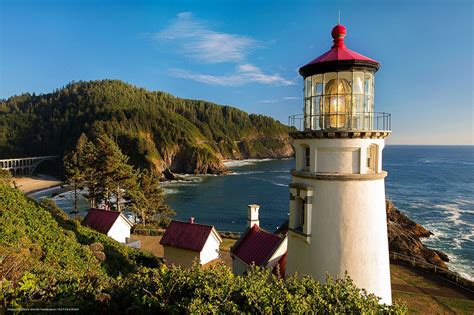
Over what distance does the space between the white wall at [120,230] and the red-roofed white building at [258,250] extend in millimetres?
11593

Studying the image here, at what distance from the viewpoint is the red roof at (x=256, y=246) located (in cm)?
1374

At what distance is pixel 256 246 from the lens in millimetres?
14672

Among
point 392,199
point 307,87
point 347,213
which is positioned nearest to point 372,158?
point 347,213

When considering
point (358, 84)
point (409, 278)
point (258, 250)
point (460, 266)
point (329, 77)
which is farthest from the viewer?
point (460, 266)

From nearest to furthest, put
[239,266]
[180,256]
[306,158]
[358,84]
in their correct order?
[358,84] < [306,158] < [239,266] < [180,256]

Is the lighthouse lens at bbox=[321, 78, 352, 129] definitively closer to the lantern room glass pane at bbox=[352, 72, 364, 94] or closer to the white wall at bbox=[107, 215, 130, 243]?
the lantern room glass pane at bbox=[352, 72, 364, 94]

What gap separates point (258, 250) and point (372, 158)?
8023mm

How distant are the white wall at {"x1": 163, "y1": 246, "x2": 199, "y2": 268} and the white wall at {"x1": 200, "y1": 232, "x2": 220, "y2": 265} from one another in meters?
0.47

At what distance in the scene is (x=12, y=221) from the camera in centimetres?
1262

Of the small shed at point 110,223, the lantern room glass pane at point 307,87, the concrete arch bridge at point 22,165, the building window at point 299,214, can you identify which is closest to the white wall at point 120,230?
the small shed at point 110,223

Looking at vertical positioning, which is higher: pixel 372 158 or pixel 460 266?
pixel 372 158

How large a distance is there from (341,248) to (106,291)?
5459mm

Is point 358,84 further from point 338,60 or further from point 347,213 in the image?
point 347,213

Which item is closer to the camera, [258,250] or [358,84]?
[358,84]
